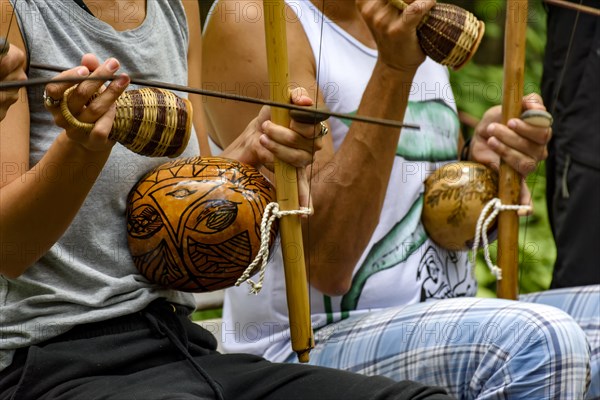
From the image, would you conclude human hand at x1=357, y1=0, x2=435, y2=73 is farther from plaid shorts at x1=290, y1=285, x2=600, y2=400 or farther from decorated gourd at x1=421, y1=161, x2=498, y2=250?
plaid shorts at x1=290, y1=285, x2=600, y2=400

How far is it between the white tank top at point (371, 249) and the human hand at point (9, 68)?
857 mm

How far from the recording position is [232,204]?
5.04 feet

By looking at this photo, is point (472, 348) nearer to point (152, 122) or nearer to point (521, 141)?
point (521, 141)

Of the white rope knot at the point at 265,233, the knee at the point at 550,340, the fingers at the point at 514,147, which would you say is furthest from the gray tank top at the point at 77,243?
the fingers at the point at 514,147

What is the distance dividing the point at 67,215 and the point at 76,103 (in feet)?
0.65

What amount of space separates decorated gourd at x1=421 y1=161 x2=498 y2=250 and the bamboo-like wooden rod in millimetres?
45

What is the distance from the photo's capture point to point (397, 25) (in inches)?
69.8

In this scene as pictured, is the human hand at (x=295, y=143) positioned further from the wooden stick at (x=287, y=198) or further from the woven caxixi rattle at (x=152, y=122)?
the woven caxixi rattle at (x=152, y=122)

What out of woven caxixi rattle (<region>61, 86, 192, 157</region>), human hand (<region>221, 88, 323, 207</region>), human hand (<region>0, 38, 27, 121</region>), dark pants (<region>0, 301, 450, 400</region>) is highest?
human hand (<region>0, 38, 27, 121</region>)

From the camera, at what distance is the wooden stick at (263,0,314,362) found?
1572mm

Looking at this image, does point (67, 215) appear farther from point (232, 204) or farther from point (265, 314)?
point (265, 314)

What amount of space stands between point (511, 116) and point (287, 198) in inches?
25.1

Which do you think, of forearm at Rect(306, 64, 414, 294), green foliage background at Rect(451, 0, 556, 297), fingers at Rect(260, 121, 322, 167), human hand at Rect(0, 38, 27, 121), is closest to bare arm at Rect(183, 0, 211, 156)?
forearm at Rect(306, 64, 414, 294)

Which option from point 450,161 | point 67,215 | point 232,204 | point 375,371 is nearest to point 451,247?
point 450,161
